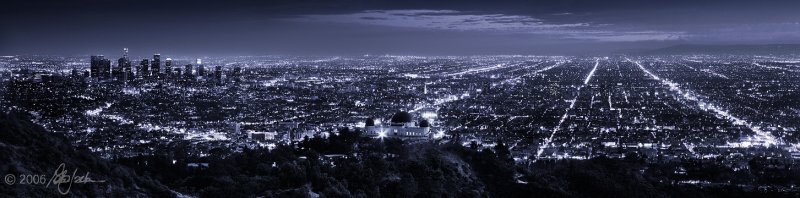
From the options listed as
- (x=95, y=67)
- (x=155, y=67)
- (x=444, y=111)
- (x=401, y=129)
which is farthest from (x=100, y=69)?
(x=401, y=129)

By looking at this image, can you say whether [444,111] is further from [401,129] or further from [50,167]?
[50,167]

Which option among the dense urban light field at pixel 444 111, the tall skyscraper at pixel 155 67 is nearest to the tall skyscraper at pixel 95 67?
the dense urban light field at pixel 444 111

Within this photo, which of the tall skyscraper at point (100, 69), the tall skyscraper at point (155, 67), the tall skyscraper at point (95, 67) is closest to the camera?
the tall skyscraper at point (95, 67)

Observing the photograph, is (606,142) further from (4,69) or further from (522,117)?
(4,69)

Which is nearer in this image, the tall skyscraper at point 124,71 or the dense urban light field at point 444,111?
the dense urban light field at point 444,111

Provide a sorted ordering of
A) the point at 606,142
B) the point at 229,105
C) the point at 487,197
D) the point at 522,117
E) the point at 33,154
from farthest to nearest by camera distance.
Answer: the point at 229,105, the point at 522,117, the point at 606,142, the point at 487,197, the point at 33,154

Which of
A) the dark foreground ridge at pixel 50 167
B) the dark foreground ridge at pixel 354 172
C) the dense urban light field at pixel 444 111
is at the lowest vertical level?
the dense urban light field at pixel 444 111

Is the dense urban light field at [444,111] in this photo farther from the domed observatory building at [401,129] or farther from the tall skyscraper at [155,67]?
the domed observatory building at [401,129]

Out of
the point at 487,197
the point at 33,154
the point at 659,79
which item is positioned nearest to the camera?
the point at 33,154

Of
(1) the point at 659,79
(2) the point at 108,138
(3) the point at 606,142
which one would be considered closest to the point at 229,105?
(2) the point at 108,138
